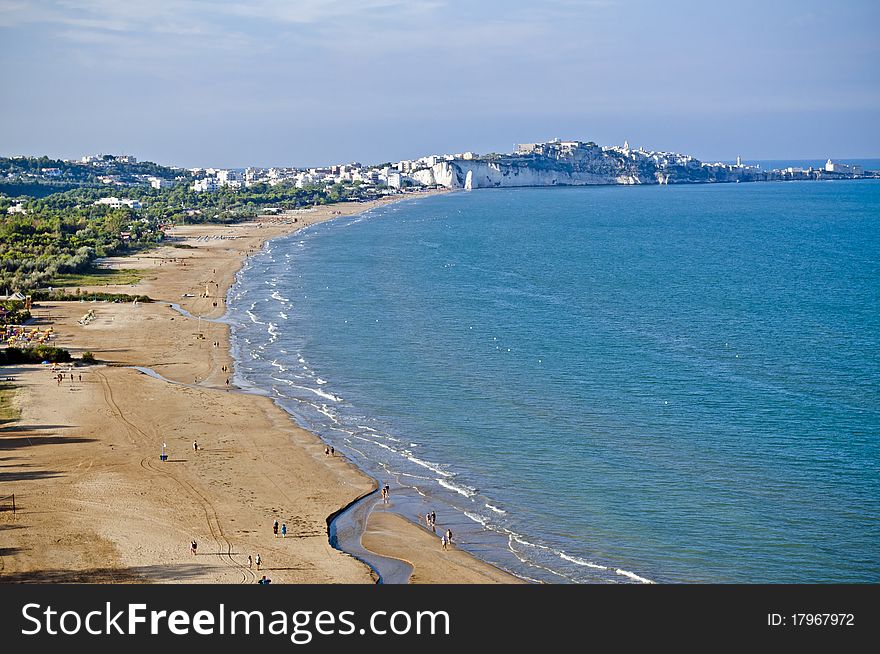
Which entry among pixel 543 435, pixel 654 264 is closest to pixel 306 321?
pixel 543 435

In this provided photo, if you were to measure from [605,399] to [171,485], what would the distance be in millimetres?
17154

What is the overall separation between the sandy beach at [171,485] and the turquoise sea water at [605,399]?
163 cm

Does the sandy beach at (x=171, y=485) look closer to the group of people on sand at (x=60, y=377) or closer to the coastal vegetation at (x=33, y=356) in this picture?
the group of people on sand at (x=60, y=377)

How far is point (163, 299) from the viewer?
6600 centimetres

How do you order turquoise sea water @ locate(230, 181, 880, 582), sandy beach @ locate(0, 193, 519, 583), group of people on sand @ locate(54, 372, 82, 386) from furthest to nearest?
group of people on sand @ locate(54, 372, 82, 386) < turquoise sea water @ locate(230, 181, 880, 582) < sandy beach @ locate(0, 193, 519, 583)

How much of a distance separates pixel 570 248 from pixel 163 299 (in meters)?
45.7

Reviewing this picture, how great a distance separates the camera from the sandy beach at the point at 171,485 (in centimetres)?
2380

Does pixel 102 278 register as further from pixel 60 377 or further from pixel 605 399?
pixel 605 399

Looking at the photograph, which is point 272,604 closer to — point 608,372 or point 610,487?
point 610,487

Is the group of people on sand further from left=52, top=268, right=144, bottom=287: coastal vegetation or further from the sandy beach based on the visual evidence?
left=52, top=268, right=144, bottom=287: coastal vegetation

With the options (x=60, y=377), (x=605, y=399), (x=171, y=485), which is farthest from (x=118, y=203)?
(x=171, y=485)

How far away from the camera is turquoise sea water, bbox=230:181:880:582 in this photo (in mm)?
25734

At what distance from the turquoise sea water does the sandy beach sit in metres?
1.63

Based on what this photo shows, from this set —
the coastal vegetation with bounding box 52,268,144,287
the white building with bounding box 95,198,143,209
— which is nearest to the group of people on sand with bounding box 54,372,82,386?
the coastal vegetation with bounding box 52,268,144,287
